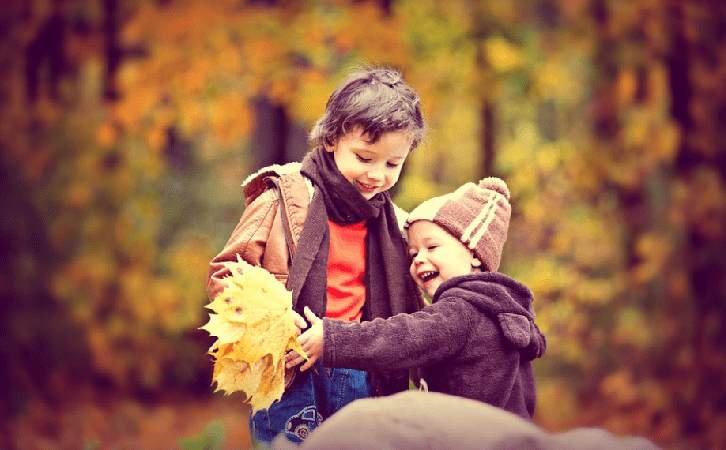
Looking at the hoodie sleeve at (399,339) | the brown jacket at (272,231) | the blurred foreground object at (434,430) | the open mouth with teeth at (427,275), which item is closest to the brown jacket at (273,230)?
the brown jacket at (272,231)

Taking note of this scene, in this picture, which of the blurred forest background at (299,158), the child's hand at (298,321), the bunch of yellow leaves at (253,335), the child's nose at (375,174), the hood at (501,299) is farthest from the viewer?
the blurred forest background at (299,158)

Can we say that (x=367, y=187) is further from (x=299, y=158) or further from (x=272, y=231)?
(x=299, y=158)

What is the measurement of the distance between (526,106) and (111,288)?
431 cm

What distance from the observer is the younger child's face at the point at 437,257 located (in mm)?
2699

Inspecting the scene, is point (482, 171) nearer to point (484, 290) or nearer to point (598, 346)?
point (598, 346)

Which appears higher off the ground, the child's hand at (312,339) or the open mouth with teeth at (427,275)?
the open mouth with teeth at (427,275)

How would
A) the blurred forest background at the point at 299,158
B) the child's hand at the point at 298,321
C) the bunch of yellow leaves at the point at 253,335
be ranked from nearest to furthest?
the bunch of yellow leaves at the point at 253,335, the child's hand at the point at 298,321, the blurred forest background at the point at 299,158

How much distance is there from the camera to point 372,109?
262cm

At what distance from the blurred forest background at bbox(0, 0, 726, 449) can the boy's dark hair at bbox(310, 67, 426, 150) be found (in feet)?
7.69

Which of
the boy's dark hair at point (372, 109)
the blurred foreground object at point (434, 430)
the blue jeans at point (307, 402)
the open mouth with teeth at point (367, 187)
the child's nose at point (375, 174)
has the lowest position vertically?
the blue jeans at point (307, 402)

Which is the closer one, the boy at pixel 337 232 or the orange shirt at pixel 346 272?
the boy at pixel 337 232

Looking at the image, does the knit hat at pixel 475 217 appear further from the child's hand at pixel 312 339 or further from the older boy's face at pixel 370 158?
the child's hand at pixel 312 339

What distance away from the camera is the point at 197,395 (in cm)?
795

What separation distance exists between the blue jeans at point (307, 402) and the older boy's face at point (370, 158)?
2.15ft
